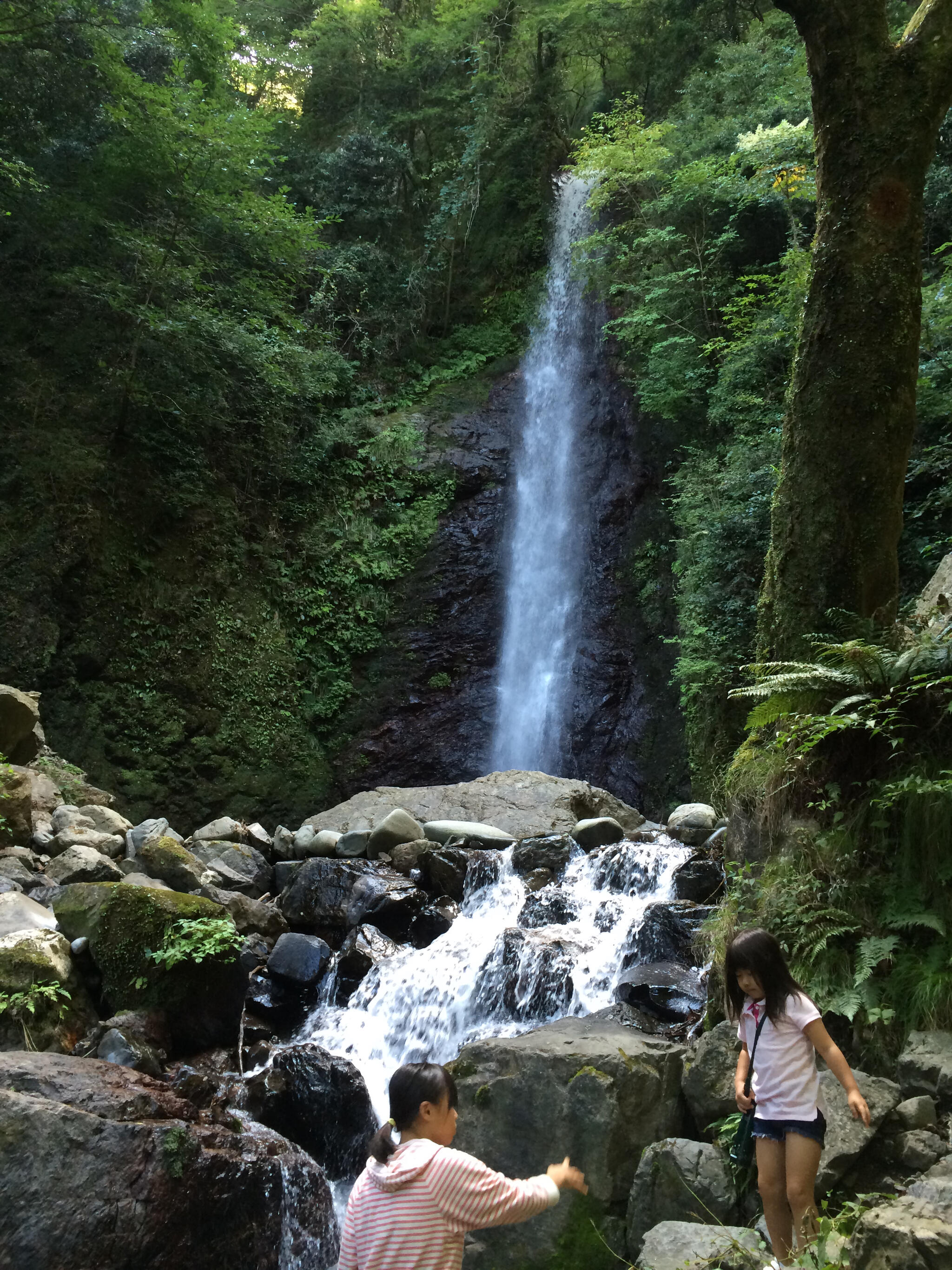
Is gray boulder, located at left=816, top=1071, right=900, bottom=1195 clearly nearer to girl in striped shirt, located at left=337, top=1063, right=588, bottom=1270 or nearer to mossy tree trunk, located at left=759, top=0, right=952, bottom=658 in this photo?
girl in striped shirt, located at left=337, top=1063, right=588, bottom=1270

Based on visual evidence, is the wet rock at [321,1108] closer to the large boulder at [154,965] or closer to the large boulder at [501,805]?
the large boulder at [154,965]

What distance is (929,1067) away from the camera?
9.69 feet

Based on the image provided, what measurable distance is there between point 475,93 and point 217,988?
19.2 m

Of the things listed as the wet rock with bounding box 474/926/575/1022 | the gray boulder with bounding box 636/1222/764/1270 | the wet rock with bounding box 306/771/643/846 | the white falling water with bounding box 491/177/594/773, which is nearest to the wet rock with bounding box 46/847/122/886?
the wet rock with bounding box 474/926/575/1022

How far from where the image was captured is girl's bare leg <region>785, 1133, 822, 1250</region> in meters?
2.55

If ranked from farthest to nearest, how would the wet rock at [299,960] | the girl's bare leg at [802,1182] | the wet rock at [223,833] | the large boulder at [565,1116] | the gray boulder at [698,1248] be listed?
the wet rock at [223,833]
the wet rock at [299,960]
the large boulder at [565,1116]
the girl's bare leg at [802,1182]
the gray boulder at [698,1248]

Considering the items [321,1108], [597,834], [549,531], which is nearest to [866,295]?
[597,834]

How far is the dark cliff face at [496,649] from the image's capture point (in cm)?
1234

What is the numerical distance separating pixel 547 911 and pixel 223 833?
11.6 ft

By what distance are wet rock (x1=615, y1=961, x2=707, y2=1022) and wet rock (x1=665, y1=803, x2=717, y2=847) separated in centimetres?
212

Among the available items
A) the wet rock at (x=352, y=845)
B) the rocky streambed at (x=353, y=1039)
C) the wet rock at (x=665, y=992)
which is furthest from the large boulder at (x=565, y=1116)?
the wet rock at (x=352, y=845)

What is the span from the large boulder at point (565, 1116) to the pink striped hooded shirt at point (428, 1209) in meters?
1.63

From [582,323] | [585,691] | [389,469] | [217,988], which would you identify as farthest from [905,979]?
[582,323]

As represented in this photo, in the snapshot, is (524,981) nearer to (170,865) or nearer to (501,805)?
(170,865)
